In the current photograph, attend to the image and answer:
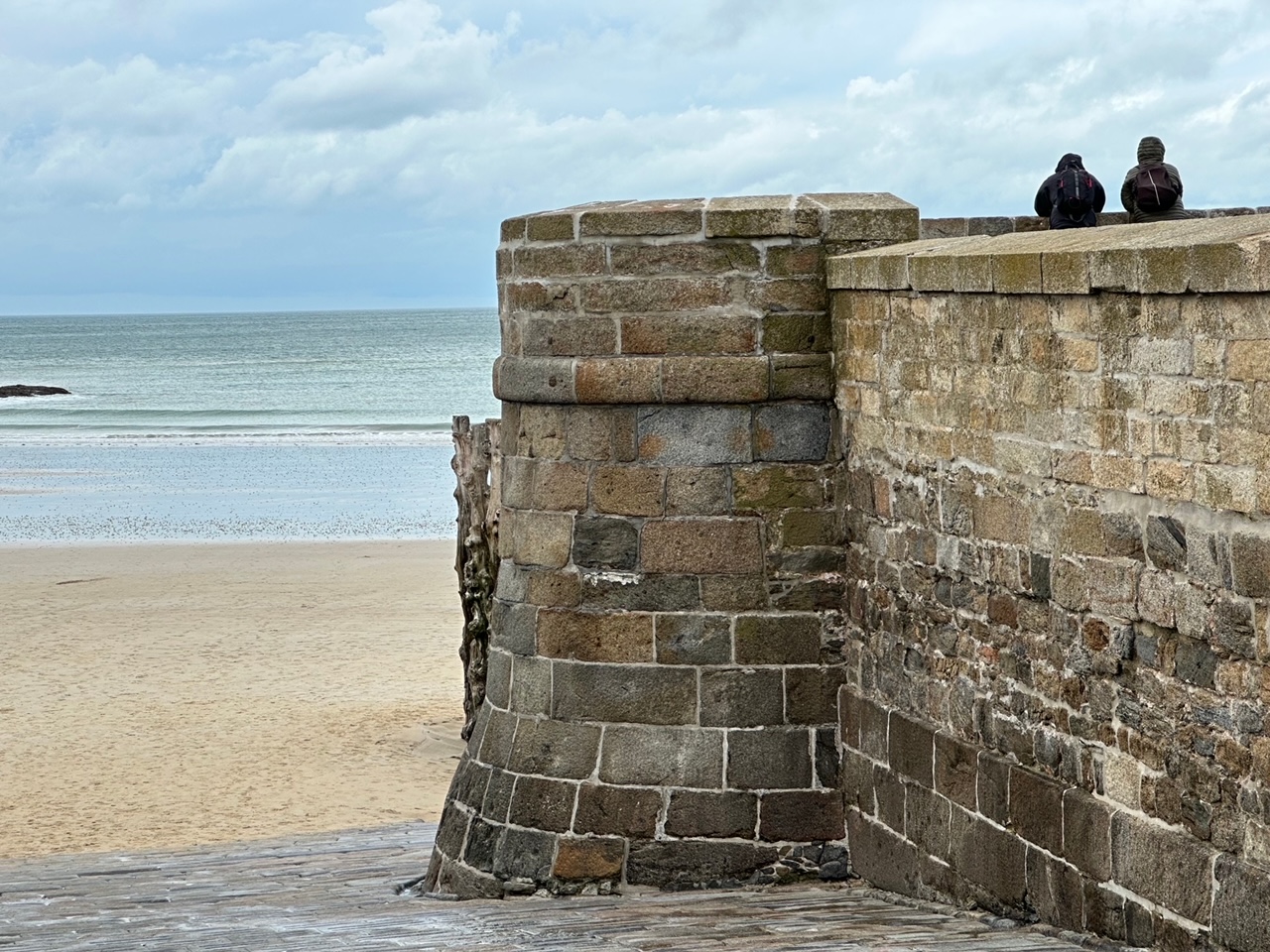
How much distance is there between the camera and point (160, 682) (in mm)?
16484

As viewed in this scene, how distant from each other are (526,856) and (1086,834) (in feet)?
9.87

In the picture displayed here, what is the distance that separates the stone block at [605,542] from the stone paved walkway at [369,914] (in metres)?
1.41

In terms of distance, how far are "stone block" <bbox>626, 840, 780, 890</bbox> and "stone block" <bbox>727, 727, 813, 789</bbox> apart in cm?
27

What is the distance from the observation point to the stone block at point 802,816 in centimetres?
822

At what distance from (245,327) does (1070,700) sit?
402ft

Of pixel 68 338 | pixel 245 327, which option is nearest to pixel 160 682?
pixel 68 338

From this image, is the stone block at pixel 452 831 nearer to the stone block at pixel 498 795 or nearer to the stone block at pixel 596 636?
the stone block at pixel 498 795

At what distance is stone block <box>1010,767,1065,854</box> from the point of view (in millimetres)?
6414

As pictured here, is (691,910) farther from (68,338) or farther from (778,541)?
(68,338)

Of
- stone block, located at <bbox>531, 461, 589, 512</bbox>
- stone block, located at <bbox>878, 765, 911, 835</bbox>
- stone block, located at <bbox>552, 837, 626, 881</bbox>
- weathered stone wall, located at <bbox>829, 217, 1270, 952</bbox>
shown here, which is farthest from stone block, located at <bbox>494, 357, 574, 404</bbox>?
stone block, located at <bbox>878, 765, 911, 835</bbox>

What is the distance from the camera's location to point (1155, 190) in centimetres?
936

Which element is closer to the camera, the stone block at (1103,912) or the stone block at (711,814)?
the stone block at (1103,912)

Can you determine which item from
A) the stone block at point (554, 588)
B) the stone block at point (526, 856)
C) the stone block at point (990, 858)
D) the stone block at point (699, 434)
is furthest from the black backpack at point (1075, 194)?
the stone block at point (526, 856)

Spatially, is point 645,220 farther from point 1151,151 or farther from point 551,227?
point 1151,151
